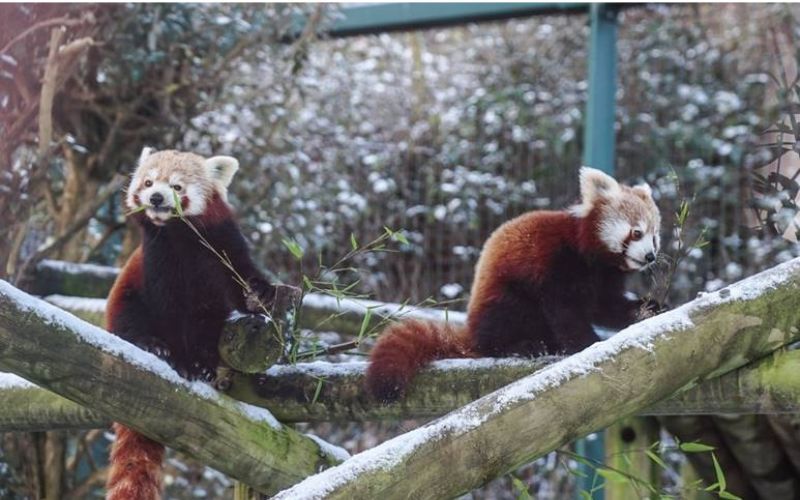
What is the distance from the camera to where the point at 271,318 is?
92.0 inches

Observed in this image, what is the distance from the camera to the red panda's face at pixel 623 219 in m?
2.85

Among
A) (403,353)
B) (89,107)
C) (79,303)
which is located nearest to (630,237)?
(403,353)

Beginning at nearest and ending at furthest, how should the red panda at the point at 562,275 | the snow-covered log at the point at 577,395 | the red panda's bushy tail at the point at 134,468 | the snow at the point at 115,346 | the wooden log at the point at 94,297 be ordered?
the snow-covered log at the point at 577,395 → the snow at the point at 115,346 → the red panda's bushy tail at the point at 134,468 → the red panda at the point at 562,275 → the wooden log at the point at 94,297

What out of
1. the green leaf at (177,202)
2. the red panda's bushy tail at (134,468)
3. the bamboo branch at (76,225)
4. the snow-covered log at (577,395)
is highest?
the green leaf at (177,202)

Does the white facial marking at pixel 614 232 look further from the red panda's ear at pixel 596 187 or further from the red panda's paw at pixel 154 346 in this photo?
the red panda's paw at pixel 154 346

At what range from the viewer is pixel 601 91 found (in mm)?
4254

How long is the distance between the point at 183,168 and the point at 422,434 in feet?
3.76

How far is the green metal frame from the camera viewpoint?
4.20 meters

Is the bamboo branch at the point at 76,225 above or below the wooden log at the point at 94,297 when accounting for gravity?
above

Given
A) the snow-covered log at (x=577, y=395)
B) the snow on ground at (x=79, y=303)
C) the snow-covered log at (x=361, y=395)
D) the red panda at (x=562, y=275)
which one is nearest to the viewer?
the snow-covered log at (x=577, y=395)

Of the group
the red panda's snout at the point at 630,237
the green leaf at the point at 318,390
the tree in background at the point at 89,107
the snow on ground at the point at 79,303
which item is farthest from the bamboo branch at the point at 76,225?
the red panda's snout at the point at 630,237

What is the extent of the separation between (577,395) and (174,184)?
120 cm

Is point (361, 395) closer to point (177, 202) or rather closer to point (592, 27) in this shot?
point (177, 202)

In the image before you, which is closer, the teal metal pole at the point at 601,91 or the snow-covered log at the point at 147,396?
the snow-covered log at the point at 147,396
